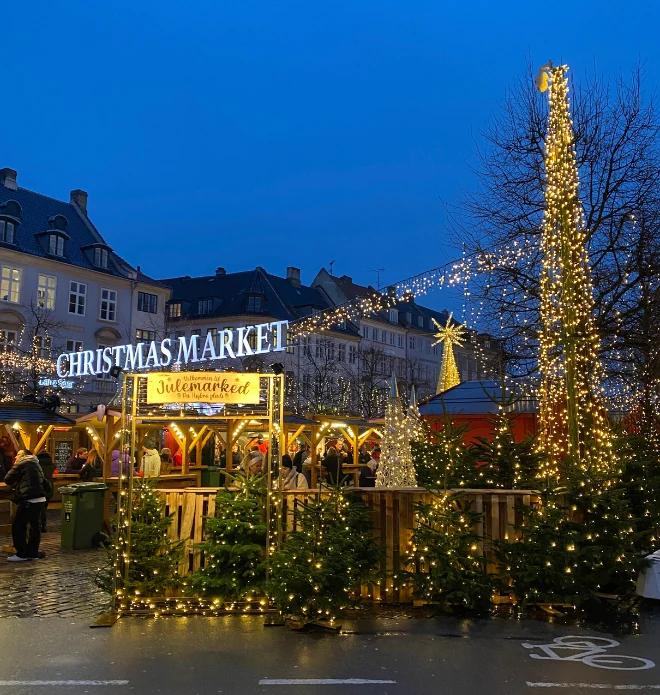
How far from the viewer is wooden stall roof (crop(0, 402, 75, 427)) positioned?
631 inches

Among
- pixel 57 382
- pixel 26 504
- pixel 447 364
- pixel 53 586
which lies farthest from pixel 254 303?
pixel 53 586

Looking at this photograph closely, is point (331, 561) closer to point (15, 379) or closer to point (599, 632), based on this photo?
point (599, 632)

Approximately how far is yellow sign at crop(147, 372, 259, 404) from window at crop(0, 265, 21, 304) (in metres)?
37.4

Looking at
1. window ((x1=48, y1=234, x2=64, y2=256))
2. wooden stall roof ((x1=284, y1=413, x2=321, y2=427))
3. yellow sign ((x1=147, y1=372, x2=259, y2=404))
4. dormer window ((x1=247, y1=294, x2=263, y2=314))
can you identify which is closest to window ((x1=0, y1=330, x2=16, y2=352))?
window ((x1=48, y1=234, x2=64, y2=256))

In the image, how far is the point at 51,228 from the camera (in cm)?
4691

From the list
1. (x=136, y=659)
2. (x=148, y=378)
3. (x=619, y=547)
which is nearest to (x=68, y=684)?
(x=136, y=659)

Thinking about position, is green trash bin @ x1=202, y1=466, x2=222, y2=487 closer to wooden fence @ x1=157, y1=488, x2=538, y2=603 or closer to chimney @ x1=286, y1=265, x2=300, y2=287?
wooden fence @ x1=157, y1=488, x2=538, y2=603

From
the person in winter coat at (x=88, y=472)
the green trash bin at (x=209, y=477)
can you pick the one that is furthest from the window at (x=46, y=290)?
the person in winter coat at (x=88, y=472)

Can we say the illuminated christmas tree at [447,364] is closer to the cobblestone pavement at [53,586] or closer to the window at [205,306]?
the cobblestone pavement at [53,586]

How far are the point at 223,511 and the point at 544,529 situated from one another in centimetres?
363

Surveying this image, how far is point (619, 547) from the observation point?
8.89m

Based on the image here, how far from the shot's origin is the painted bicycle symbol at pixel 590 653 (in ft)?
21.4

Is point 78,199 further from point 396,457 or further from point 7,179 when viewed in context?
point 396,457

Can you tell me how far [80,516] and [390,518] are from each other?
6760 millimetres
